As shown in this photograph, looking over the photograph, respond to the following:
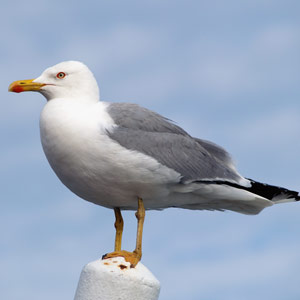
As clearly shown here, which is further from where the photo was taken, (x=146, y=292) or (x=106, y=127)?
(x=106, y=127)

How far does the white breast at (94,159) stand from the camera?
319 inches

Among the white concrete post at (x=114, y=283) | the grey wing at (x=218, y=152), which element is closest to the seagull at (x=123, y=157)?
the grey wing at (x=218, y=152)

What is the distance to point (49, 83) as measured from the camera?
28.8 ft

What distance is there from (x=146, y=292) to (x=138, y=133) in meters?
2.55

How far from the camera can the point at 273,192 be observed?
9.69 m

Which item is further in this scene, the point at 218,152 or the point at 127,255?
the point at 218,152

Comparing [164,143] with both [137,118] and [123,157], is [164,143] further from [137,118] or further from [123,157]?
[123,157]

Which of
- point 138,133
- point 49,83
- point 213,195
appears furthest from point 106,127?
point 213,195

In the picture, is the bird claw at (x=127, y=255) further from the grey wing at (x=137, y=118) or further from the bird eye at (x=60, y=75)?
the bird eye at (x=60, y=75)

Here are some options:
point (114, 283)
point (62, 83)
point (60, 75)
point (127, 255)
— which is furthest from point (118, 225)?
point (114, 283)

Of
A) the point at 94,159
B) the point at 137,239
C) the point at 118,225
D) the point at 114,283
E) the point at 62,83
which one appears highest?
the point at 62,83

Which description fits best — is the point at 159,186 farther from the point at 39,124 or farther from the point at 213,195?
the point at 39,124

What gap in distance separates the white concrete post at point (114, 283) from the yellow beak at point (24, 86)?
115 inches

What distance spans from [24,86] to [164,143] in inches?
76.0
